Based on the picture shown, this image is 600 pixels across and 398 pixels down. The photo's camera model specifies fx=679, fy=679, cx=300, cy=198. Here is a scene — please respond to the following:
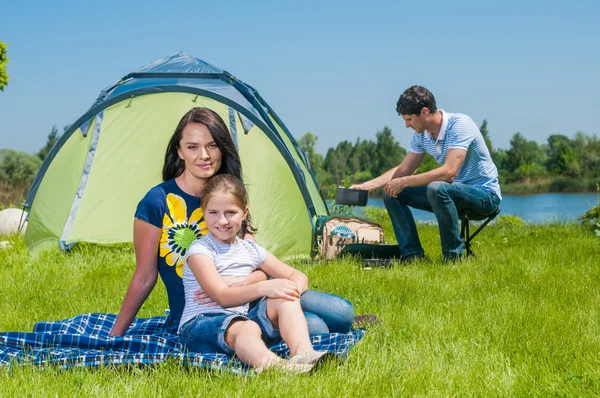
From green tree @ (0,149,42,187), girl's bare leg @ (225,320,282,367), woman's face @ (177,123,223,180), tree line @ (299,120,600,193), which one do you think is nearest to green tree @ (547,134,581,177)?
tree line @ (299,120,600,193)

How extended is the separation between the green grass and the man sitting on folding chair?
1.03ft

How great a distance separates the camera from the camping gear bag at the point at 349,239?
5.74m

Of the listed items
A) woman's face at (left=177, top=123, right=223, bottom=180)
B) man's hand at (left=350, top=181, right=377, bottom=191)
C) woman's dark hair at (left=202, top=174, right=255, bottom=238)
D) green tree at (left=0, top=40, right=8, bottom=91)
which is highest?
green tree at (left=0, top=40, right=8, bottom=91)

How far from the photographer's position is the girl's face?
2.74 m

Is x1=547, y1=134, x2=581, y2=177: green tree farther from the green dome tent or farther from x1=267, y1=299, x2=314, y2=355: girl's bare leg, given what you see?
x1=267, y1=299, x2=314, y2=355: girl's bare leg

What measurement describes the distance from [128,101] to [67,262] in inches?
65.3

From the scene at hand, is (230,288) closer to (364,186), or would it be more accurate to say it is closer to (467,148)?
(364,186)

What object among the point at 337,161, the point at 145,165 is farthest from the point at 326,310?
the point at 337,161

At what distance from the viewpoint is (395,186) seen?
5605mm

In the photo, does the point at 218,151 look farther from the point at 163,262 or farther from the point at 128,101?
the point at 128,101

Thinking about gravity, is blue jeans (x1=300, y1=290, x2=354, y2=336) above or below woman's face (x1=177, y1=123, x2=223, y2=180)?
below

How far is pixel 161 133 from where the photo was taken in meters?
6.20

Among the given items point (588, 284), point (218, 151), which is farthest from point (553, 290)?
point (218, 151)

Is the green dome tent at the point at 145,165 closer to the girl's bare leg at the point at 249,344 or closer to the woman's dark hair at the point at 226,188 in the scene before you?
the woman's dark hair at the point at 226,188
